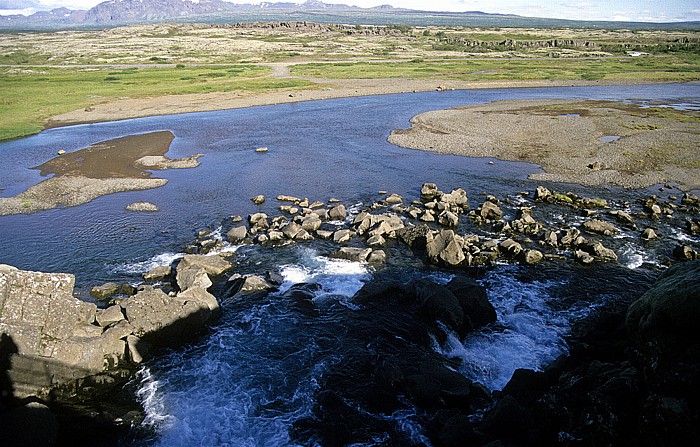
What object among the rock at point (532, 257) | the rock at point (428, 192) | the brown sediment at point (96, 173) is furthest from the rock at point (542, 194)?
the brown sediment at point (96, 173)

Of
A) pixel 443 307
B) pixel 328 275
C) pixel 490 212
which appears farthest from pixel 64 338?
pixel 490 212

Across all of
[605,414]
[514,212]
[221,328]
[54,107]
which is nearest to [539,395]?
[605,414]

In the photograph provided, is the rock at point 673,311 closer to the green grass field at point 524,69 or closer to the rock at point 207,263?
the rock at point 207,263

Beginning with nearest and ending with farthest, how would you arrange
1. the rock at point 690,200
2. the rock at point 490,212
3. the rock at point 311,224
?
the rock at point 311,224 < the rock at point 490,212 < the rock at point 690,200

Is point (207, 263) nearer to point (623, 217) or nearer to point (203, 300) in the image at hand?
point (203, 300)

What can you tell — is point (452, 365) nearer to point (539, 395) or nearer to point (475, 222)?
point (539, 395)

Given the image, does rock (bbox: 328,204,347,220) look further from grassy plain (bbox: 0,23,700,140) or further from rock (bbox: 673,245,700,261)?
grassy plain (bbox: 0,23,700,140)
